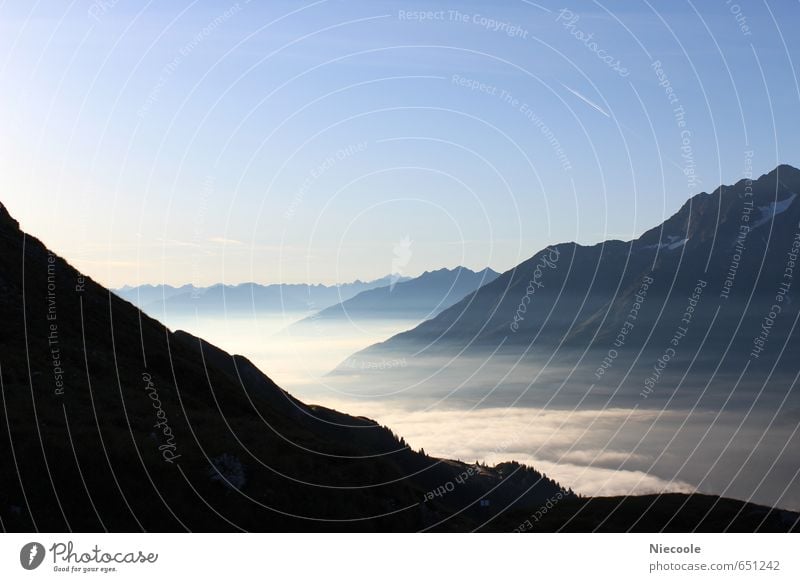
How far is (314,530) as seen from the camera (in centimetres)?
5212

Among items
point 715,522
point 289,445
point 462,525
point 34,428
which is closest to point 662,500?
point 715,522
